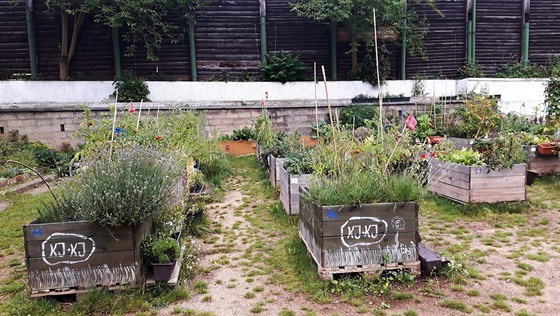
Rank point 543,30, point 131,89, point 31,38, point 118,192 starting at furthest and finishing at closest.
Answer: point 543,30
point 31,38
point 131,89
point 118,192

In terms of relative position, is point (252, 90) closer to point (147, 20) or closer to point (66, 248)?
point (147, 20)

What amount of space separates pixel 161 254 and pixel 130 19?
1062cm

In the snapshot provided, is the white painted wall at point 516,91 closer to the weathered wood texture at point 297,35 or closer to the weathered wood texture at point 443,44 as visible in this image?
the weathered wood texture at point 443,44

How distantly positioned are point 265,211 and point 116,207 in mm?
3025

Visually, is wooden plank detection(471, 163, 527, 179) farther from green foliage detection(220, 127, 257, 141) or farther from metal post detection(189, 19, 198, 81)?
metal post detection(189, 19, 198, 81)

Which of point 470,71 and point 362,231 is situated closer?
point 362,231

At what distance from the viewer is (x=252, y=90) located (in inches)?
526

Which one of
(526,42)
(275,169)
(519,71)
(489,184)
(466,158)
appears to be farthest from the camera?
(526,42)

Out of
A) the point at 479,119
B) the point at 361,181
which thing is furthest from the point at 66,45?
the point at 361,181

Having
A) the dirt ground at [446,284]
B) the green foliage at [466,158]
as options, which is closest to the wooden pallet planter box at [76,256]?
the dirt ground at [446,284]

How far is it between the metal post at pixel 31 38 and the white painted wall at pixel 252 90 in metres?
1.50

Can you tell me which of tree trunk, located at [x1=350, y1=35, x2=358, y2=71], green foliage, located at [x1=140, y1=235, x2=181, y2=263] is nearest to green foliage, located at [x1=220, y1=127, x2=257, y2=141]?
tree trunk, located at [x1=350, y1=35, x2=358, y2=71]

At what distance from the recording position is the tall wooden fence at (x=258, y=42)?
43.8ft

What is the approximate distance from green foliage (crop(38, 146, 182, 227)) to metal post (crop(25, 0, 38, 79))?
11.6 meters
